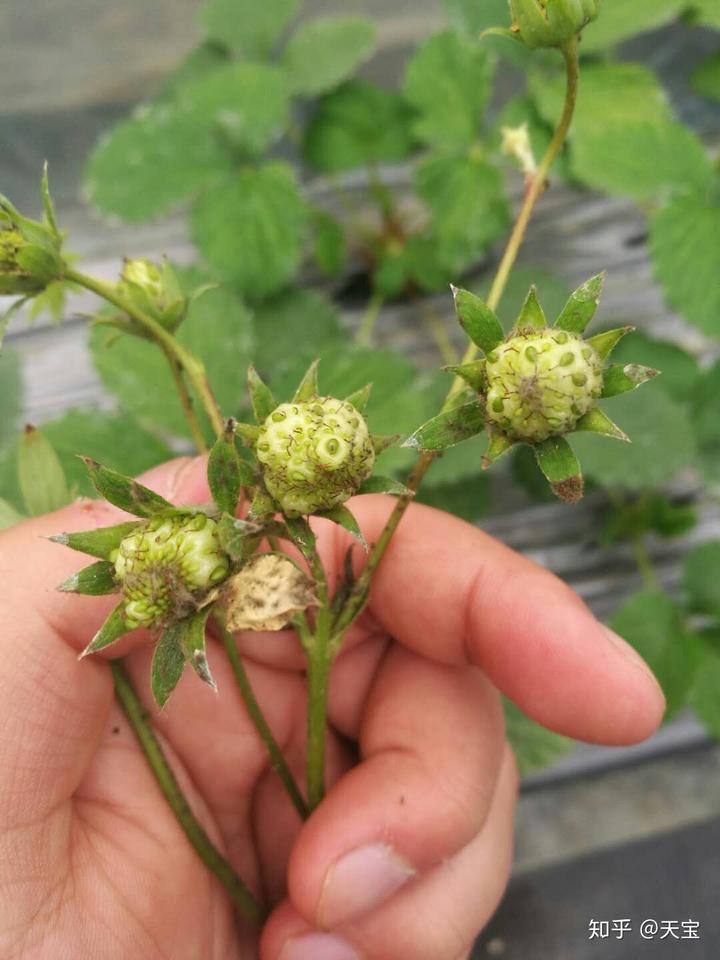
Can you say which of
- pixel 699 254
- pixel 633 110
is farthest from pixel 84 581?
pixel 633 110

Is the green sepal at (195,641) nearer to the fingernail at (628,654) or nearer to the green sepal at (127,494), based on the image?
the green sepal at (127,494)

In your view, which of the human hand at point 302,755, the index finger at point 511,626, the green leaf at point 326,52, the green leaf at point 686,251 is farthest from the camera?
the green leaf at point 326,52

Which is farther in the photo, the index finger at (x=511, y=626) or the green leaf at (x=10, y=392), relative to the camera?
the green leaf at (x=10, y=392)

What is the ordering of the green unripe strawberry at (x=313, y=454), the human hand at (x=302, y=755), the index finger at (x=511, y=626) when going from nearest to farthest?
the green unripe strawberry at (x=313, y=454)
the human hand at (x=302, y=755)
the index finger at (x=511, y=626)

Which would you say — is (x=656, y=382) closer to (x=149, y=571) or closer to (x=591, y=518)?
(x=591, y=518)

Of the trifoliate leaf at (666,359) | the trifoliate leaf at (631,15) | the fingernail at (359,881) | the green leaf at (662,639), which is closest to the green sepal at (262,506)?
the fingernail at (359,881)

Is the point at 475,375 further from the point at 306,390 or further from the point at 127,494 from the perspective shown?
the point at 127,494

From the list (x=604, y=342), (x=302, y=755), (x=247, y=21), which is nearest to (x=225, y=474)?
(x=604, y=342)
